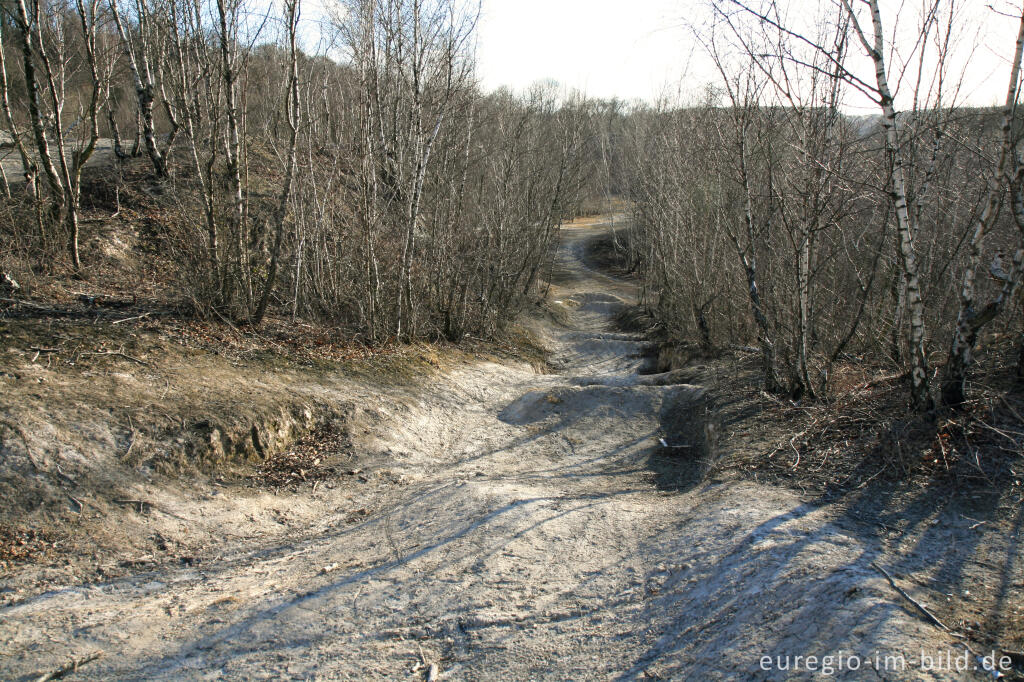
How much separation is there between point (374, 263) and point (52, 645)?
22.8 ft

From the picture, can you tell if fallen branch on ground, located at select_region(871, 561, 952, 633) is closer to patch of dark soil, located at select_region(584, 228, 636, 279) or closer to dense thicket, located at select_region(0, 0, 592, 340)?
dense thicket, located at select_region(0, 0, 592, 340)

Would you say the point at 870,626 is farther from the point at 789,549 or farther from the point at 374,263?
the point at 374,263

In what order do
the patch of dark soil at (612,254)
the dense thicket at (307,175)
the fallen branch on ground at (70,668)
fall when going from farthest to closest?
1. the patch of dark soil at (612,254)
2. the dense thicket at (307,175)
3. the fallen branch on ground at (70,668)

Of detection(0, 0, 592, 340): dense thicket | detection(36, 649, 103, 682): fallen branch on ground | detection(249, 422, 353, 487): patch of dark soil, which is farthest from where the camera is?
detection(0, 0, 592, 340): dense thicket

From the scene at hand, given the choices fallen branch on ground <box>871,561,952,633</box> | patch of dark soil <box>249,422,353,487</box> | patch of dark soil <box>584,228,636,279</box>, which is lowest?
patch of dark soil <box>249,422,353,487</box>

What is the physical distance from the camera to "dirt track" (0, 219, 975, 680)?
3463 millimetres

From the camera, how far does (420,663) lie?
12.0 ft

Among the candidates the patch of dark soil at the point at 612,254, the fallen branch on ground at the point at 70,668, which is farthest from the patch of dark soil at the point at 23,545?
the patch of dark soil at the point at 612,254

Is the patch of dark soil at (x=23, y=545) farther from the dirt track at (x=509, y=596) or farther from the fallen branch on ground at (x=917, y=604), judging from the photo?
the fallen branch on ground at (x=917, y=604)

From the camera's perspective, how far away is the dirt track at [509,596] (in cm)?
346

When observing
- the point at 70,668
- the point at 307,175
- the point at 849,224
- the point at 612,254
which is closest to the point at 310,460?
the point at 70,668

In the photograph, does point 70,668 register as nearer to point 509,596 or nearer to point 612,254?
point 509,596

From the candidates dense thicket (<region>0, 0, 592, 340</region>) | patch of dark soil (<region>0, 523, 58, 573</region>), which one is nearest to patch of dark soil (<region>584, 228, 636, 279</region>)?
dense thicket (<region>0, 0, 592, 340</region>)

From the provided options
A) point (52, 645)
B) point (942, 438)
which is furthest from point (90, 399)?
point (942, 438)
